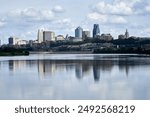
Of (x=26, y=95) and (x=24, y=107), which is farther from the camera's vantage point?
(x=26, y=95)

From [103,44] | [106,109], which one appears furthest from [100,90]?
[103,44]

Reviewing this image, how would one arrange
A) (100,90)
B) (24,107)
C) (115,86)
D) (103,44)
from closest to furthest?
(24,107)
(100,90)
(115,86)
(103,44)

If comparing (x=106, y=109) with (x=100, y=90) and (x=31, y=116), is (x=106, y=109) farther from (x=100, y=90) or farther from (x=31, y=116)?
(x=100, y=90)

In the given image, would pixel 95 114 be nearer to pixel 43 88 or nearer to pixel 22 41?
pixel 43 88

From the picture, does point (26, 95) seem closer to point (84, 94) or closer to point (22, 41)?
point (84, 94)

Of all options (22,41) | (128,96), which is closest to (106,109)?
(128,96)

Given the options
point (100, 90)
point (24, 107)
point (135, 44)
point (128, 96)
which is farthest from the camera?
point (135, 44)

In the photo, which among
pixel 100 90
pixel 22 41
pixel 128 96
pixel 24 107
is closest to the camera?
pixel 24 107

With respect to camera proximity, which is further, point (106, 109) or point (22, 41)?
point (22, 41)

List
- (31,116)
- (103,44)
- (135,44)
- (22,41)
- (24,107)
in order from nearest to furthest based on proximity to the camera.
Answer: (31,116) → (24,107) → (135,44) → (103,44) → (22,41)
